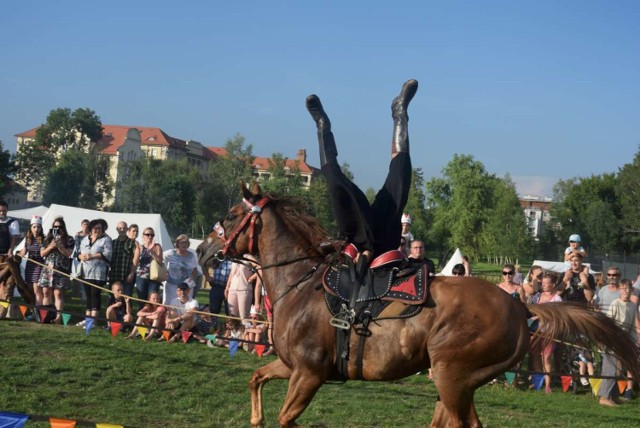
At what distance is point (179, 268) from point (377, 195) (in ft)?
27.2

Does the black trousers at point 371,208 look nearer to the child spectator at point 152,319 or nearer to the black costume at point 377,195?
the black costume at point 377,195

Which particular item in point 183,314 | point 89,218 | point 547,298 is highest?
point 89,218

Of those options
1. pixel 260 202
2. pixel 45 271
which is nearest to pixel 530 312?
pixel 260 202

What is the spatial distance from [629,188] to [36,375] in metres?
75.3

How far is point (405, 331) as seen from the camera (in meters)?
6.38

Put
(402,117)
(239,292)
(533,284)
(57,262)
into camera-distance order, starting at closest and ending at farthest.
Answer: (402,117), (533,284), (239,292), (57,262)

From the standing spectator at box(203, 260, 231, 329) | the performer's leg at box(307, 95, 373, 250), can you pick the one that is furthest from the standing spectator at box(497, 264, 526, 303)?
the performer's leg at box(307, 95, 373, 250)

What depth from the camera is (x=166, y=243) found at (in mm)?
22500

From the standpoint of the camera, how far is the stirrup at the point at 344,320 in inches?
254

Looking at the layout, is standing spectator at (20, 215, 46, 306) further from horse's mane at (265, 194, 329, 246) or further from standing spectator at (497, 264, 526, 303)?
horse's mane at (265, 194, 329, 246)

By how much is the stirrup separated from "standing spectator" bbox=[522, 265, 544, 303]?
7014 millimetres

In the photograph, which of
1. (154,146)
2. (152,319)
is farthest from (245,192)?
(154,146)

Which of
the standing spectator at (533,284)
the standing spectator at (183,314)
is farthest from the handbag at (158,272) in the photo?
the standing spectator at (533,284)

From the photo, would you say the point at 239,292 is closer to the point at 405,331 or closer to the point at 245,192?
the point at 245,192
